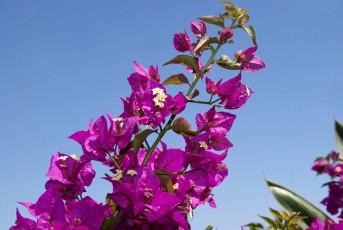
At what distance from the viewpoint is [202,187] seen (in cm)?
129

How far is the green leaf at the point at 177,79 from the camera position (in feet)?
4.34

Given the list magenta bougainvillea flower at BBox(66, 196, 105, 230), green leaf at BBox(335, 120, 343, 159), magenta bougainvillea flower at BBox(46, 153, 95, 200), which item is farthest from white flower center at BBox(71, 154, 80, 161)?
green leaf at BBox(335, 120, 343, 159)

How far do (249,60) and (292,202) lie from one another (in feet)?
6.77

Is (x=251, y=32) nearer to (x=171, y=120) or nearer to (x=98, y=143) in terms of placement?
(x=171, y=120)

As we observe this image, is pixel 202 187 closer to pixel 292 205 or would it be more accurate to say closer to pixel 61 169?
pixel 61 169

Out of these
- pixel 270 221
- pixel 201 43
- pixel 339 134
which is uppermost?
pixel 339 134

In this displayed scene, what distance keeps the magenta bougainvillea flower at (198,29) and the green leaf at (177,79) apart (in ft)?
0.63

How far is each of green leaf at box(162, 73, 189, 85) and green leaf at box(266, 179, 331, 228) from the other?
2078 mm

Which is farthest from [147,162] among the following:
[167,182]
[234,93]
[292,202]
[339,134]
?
[339,134]

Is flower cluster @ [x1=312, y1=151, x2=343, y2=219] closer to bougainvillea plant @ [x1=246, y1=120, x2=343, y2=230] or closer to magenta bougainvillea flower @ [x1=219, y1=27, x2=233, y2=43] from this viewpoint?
bougainvillea plant @ [x1=246, y1=120, x2=343, y2=230]

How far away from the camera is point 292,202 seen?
128 inches

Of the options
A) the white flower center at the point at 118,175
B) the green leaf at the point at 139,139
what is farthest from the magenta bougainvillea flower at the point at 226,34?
the white flower center at the point at 118,175

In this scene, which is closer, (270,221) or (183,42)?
(183,42)

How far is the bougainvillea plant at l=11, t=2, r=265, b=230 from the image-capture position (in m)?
1.10
